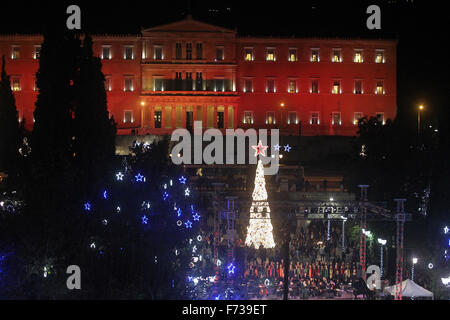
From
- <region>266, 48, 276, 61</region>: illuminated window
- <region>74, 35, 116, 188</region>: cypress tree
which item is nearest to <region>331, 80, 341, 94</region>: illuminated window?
<region>266, 48, 276, 61</region>: illuminated window

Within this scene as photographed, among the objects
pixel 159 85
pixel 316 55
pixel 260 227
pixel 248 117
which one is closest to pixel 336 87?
pixel 316 55

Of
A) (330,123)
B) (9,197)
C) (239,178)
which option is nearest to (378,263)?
(239,178)

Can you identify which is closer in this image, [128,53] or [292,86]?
[128,53]

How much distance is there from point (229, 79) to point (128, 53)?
7908 mm

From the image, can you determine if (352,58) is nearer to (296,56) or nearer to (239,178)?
(296,56)

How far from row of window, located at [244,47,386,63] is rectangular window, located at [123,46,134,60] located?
8.66m

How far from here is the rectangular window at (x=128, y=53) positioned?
45.3m

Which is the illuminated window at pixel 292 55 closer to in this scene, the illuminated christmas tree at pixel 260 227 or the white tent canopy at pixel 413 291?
the illuminated christmas tree at pixel 260 227

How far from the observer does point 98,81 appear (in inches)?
834

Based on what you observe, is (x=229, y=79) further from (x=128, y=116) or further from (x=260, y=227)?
(x=260, y=227)

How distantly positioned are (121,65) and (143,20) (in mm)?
4166

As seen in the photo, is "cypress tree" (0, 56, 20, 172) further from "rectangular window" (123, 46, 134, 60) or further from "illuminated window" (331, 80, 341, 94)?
"illuminated window" (331, 80, 341, 94)

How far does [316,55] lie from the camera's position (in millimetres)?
46281

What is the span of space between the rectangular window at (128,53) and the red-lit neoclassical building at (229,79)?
8cm
